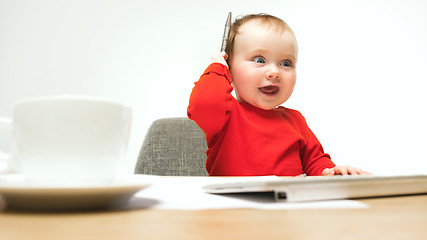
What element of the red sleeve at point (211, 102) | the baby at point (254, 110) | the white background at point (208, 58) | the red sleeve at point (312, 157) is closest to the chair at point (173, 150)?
the baby at point (254, 110)

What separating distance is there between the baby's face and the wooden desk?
0.74 m

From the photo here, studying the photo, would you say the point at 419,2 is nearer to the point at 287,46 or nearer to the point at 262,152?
the point at 287,46

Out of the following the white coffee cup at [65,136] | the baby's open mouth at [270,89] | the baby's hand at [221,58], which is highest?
the baby's hand at [221,58]

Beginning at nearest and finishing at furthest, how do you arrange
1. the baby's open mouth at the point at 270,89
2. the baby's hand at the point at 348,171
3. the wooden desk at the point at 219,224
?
the wooden desk at the point at 219,224 → the baby's hand at the point at 348,171 → the baby's open mouth at the point at 270,89

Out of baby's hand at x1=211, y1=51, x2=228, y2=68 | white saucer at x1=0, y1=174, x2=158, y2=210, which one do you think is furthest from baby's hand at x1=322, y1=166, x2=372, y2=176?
white saucer at x1=0, y1=174, x2=158, y2=210

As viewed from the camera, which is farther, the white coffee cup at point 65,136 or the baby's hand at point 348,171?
the baby's hand at point 348,171

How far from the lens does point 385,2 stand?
1.97 meters

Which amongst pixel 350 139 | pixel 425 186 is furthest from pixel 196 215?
pixel 350 139

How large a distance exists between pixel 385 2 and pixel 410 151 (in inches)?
34.0

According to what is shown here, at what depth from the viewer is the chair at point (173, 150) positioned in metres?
1.15

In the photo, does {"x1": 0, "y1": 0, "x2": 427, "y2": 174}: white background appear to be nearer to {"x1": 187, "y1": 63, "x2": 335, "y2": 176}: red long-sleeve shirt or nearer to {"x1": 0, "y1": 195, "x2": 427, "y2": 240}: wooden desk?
{"x1": 187, "y1": 63, "x2": 335, "y2": 176}: red long-sleeve shirt

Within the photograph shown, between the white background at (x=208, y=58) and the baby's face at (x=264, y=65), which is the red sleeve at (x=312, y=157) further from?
the white background at (x=208, y=58)

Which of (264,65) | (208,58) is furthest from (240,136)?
(208,58)

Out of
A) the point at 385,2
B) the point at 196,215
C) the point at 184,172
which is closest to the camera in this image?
the point at 196,215
